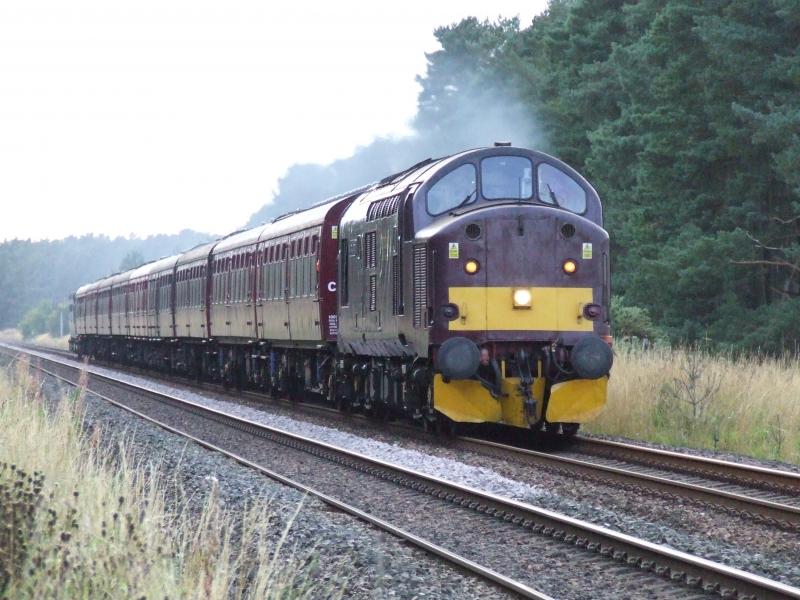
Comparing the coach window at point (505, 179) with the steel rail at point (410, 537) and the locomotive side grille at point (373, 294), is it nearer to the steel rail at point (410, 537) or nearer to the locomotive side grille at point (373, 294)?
the locomotive side grille at point (373, 294)

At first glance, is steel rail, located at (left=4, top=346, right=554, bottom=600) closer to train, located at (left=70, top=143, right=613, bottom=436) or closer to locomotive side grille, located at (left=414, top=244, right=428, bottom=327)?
train, located at (left=70, top=143, right=613, bottom=436)

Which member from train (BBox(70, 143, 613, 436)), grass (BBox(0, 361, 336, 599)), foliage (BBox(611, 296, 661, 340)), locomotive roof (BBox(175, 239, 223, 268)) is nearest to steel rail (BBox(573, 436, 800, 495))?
train (BBox(70, 143, 613, 436))

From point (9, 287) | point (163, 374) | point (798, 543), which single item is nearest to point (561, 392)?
point (798, 543)

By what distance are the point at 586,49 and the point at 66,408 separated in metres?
29.8

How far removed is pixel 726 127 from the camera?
27.5m

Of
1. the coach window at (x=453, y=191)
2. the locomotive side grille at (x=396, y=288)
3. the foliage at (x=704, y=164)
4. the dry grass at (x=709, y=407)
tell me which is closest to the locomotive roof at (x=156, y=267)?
the foliage at (x=704, y=164)

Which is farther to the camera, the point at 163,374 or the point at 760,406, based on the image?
the point at 163,374

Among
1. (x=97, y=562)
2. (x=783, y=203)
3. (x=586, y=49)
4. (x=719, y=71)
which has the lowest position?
(x=97, y=562)

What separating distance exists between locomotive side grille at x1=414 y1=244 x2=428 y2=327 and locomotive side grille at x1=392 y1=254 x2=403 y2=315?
61cm

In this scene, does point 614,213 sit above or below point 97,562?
above

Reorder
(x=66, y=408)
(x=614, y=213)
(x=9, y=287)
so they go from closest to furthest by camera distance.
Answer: (x=66, y=408), (x=614, y=213), (x=9, y=287)

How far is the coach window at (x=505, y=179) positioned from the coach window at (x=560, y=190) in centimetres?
14

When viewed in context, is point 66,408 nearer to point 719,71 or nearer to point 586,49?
point 719,71

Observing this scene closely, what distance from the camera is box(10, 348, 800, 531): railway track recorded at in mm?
9508
